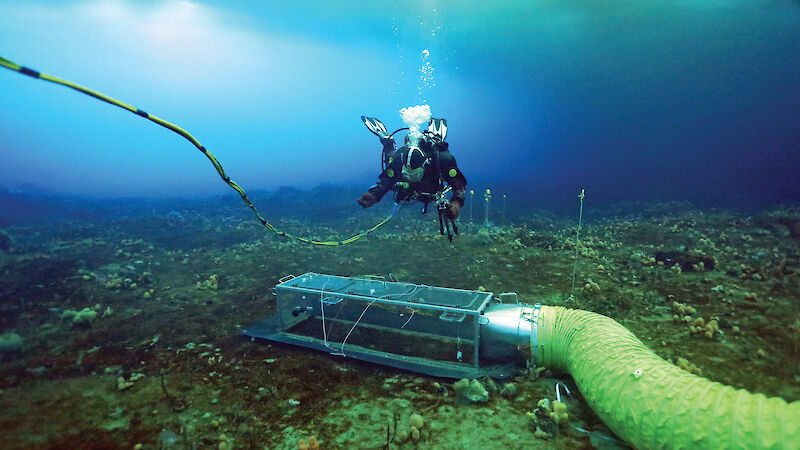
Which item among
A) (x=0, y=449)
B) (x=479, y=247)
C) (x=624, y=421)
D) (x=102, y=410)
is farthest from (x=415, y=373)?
(x=479, y=247)

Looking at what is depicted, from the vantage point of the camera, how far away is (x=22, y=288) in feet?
33.9

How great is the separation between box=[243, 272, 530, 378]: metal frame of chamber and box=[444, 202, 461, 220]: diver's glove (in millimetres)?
1507

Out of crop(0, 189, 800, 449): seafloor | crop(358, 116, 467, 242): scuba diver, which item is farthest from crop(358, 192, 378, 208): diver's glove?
crop(0, 189, 800, 449): seafloor

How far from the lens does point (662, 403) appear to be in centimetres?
312

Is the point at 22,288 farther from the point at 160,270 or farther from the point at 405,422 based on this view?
the point at 405,422

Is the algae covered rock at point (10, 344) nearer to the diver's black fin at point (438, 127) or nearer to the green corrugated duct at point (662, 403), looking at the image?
the diver's black fin at point (438, 127)

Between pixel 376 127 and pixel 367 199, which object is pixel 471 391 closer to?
pixel 367 199

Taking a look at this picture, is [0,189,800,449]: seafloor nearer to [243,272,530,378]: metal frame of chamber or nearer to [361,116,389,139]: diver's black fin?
[243,272,530,378]: metal frame of chamber

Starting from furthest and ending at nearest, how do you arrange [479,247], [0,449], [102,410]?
[479,247] < [102,410] < [0,449]

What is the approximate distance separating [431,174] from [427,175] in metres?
0.08

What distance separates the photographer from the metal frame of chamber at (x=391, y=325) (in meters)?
5.58

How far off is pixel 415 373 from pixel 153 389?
422 cm

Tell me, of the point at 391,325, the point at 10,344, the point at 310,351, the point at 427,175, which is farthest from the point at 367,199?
the point at 10,344

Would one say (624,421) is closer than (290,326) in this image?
Yes
